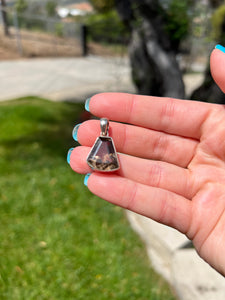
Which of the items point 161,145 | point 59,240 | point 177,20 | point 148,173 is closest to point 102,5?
point 177,20

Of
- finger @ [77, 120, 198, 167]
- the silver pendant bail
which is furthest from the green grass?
the silver pendant bail

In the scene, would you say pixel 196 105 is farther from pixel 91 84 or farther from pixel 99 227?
pixel 91 84

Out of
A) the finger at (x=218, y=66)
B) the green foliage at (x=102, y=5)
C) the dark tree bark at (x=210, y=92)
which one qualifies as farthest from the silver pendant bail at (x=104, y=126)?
the green foliage at (x=102, y=5)

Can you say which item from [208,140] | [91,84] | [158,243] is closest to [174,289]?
[158,243]

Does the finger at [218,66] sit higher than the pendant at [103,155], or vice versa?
the finger at [218,66]

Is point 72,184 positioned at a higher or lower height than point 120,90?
higher

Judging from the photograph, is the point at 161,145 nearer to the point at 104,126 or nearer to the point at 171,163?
the point at 171,163

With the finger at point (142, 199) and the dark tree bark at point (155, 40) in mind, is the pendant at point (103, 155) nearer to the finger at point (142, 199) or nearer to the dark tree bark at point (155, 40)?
the finger at point (142, 199)
